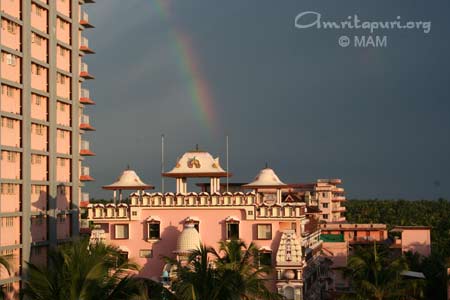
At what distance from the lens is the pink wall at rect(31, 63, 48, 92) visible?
51.9 meters

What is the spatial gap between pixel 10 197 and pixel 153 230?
13186mm

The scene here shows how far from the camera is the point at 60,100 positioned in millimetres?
55688

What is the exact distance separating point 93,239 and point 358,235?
174ft

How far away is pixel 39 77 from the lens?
173ft

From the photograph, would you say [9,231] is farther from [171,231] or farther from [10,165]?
[171,231]

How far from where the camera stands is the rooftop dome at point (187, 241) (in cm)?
5381

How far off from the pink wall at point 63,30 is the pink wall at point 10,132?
8.60 metres

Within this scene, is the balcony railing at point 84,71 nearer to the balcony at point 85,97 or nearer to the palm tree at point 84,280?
the balcony at point 85,97

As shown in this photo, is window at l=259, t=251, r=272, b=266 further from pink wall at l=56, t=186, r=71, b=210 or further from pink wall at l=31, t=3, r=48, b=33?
pink wall at l=31, t=3, r=48, b=33

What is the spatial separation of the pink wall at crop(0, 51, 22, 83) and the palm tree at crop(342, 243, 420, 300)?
908 inches

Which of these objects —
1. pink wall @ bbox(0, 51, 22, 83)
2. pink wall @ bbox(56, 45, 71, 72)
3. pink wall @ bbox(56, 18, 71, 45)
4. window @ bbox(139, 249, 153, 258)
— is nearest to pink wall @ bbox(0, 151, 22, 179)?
pink wall @ bbox(0, 51, 22, 83)

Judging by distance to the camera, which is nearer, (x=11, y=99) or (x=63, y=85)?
(x=11, y=99)

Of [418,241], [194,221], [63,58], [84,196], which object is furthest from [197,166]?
[418,241]

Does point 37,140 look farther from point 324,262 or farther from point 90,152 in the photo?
point 324,262
